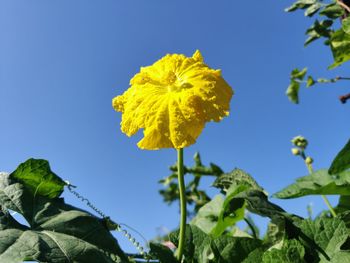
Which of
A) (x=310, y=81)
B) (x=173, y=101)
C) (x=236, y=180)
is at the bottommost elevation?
(x=236, y=180)

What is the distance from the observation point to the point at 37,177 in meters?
1.30

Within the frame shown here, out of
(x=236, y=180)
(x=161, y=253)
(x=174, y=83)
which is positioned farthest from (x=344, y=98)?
(x=161, y=253)

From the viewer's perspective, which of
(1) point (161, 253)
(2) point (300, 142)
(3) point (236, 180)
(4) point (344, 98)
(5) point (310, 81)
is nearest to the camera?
(1) point (161, 253)

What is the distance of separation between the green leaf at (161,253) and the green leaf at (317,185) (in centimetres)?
41

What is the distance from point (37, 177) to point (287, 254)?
74 centimetres

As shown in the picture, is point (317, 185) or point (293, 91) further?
point (293, 91)

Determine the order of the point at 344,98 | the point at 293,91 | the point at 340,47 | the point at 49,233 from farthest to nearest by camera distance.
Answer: the point at 293,91
the point at 344,98
the point at 340,47
the point at 49,233

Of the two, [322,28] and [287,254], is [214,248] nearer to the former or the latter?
[287,254]

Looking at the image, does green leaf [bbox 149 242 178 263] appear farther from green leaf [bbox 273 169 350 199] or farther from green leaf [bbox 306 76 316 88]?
green leaf [bbox 306 76 316 88]

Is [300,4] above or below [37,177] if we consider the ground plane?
above

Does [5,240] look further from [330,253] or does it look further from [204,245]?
[330,253]

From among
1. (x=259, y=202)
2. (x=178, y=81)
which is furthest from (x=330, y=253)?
(x=178, y=81)

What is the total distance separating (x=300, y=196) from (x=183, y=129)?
1.48ft

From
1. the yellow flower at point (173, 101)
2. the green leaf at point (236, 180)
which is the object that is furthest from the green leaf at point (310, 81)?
the yellow flower at point (173, 101)
